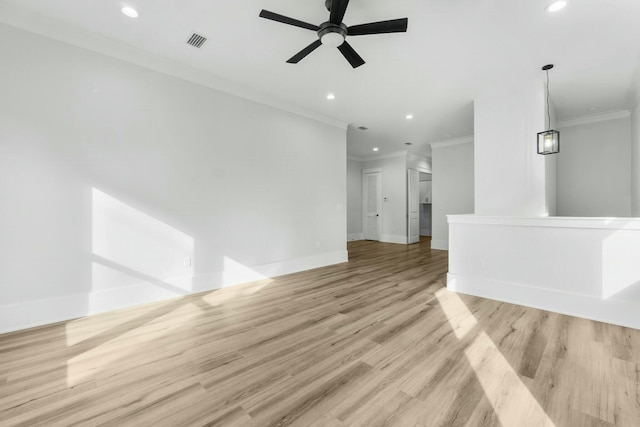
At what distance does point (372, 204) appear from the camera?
9000 millimetres

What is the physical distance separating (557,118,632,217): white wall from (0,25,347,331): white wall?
5.53m

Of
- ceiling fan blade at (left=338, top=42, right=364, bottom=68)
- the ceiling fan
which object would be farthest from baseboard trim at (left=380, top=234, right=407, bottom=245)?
the ceiling fan

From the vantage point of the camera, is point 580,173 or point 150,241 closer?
point 150,241

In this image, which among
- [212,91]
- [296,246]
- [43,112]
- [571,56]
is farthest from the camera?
[296,246]

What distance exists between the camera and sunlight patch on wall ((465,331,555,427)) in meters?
1.46

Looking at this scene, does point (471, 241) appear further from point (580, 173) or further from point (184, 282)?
point (184, 282)

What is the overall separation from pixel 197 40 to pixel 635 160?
261 inches

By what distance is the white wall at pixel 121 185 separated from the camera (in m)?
2.58

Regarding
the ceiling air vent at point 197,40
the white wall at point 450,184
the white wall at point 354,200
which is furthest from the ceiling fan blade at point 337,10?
the white wall at point 354,200

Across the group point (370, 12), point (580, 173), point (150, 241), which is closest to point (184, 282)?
point (150, 241)

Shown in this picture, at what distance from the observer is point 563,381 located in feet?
5.84

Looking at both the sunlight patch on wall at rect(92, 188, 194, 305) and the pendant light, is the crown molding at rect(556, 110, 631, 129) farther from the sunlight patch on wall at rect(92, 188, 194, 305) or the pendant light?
the sunlight patch on wall at rect(92, 188, 194, 305)

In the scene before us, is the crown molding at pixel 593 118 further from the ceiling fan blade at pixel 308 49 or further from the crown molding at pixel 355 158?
the ceiling fan blade at pixel 308 49

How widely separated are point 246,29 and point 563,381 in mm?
3981
